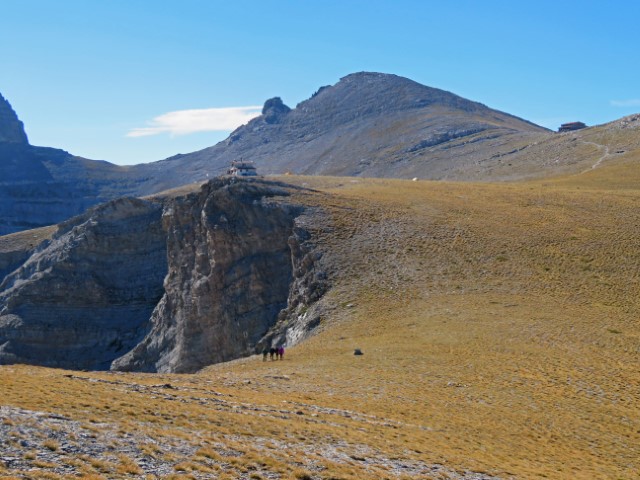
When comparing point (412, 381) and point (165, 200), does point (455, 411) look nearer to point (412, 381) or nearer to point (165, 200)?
point (412, 381)

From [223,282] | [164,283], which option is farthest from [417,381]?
[164,283]

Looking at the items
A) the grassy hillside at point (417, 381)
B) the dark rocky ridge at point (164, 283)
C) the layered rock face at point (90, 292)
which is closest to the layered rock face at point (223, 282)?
the dark rocky ridge at point (164, 283)

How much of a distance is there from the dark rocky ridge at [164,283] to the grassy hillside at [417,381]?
5.25m

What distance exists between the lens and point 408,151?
566ft

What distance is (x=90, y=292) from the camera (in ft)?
259

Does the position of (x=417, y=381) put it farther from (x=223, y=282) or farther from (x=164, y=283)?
(x=164, y=283)

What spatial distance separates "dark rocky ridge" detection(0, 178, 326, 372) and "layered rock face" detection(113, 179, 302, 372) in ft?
0.36

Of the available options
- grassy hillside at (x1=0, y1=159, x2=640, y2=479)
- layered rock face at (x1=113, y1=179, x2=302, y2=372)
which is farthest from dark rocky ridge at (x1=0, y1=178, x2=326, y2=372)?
grassy hillside at (x1=0, y1=159, x2=640, y2=479)

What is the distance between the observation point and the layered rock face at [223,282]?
196 feet

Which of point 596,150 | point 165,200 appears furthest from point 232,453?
point 596,150

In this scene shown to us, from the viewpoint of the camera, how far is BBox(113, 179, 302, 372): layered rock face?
59.7 metres

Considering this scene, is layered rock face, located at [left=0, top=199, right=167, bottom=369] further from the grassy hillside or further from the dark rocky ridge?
the grassy hillside

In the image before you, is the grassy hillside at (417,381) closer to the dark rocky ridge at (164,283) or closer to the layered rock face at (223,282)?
the layered rock face at (223,282)

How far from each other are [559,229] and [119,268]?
50.0 metres
